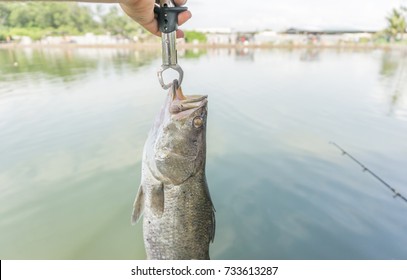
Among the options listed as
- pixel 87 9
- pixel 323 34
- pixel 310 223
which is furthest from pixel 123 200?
pixel 87 9

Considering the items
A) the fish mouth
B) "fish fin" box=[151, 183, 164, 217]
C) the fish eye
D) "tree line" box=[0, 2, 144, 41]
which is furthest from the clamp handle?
"tree line" box=[0, 2, 144, 41]

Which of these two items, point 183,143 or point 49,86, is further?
point 49,86

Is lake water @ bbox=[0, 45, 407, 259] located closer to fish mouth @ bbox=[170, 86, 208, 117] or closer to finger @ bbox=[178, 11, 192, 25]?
fish mouth @ bbox=[170, 86, 208, 117]

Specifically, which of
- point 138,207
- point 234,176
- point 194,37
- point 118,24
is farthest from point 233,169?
point 118,24

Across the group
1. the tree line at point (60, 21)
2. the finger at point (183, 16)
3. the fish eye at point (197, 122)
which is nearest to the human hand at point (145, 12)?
the finger at point (183, 16)

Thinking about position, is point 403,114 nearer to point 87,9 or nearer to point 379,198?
point 379,198

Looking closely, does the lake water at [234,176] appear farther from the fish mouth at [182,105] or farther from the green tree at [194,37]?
the green tree at [194,37]
